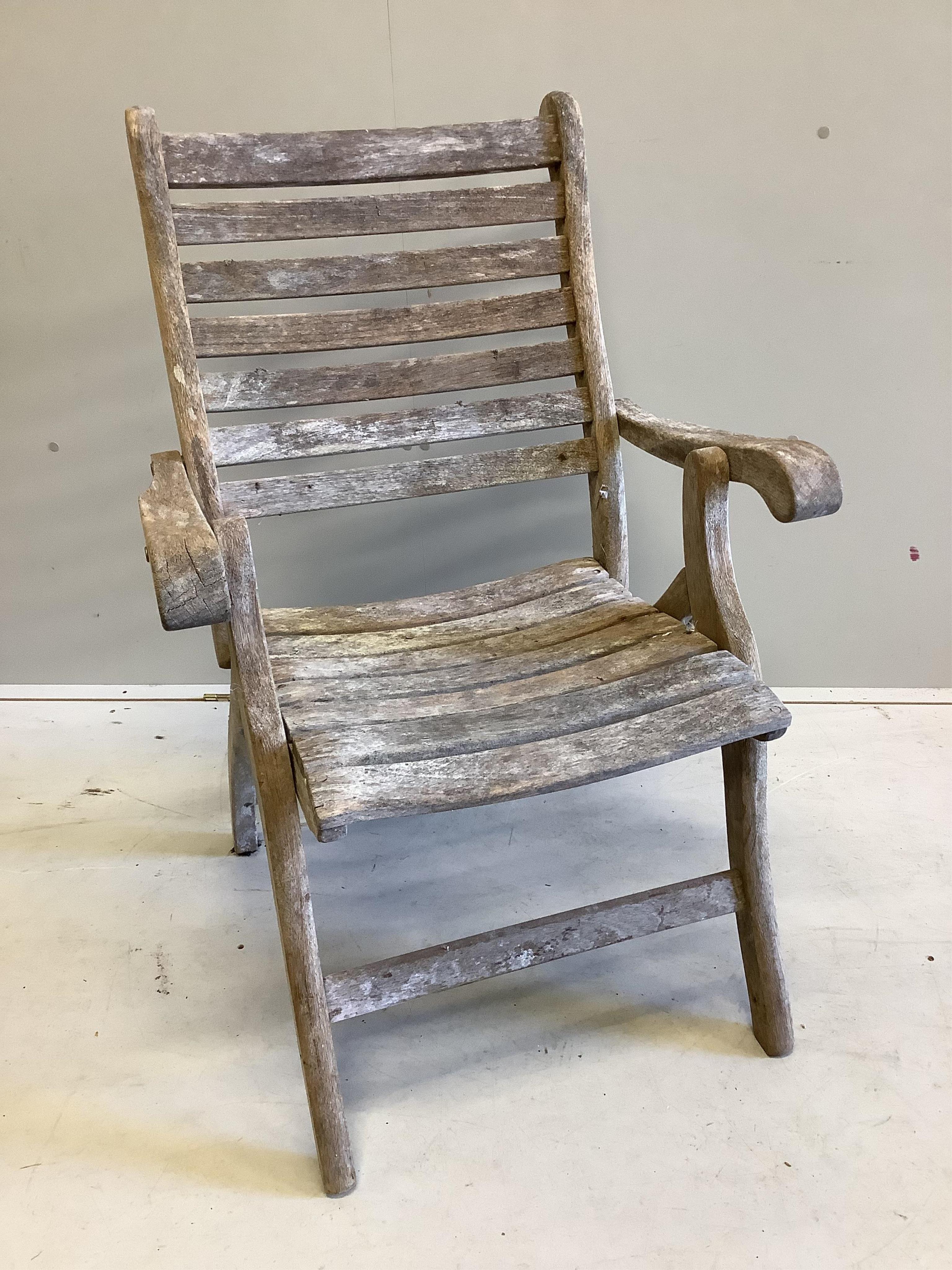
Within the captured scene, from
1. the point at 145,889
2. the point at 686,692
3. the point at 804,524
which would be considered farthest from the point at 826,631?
the point at 145,889

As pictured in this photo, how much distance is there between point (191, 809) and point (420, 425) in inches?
32.1

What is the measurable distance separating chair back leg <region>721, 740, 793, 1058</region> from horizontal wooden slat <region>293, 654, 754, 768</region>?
13 centimetres

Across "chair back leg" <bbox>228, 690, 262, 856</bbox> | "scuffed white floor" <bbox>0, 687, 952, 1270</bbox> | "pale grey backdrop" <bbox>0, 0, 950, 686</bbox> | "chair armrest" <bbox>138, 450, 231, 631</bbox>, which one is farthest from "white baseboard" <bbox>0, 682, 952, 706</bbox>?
"chair armrest" <bbox>138, 450, 231, 631</bbox>

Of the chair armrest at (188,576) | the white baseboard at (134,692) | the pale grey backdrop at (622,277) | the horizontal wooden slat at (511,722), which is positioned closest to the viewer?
the chair armrest at (188,576)

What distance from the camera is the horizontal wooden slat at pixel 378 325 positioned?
4.54ft

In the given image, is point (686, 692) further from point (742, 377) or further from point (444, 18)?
point (444, 18)

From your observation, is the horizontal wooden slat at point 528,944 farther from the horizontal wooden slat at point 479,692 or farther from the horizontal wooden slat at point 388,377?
the horizontal wooden slat at point 388,377

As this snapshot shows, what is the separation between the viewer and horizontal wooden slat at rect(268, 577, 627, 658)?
51.6 inches

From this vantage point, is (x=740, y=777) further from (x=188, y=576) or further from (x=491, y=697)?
(x=188, y=576)

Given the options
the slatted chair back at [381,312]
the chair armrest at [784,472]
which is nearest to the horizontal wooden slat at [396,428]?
the slatted chair back at [381,312]

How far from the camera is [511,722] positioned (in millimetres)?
1081

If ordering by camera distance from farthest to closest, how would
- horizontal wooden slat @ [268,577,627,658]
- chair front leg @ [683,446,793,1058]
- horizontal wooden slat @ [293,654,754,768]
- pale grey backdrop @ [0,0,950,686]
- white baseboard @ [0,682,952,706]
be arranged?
white baseboard @ [0,682,952,706], pale grey backdrop @ [0,0,950,686], horizontal wooden slat @ [268,577,627,658], chair front leg @ [683,446,793,1058], horizontal wooden slat @ [293,654,754,768]

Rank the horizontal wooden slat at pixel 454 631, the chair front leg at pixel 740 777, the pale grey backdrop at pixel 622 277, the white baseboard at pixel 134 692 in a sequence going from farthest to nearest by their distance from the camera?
1. the white baseboard at pixel 134 692
2. the pale grey backdrop at pixel 622 277
3. the horizontal wooden slat at pixel 454 631
4. the chair front leg at pixel 740 777

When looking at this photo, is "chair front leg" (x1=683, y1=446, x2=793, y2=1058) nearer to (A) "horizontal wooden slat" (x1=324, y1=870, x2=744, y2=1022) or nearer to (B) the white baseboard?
(A) "horizontal wooden slat" (x1=324, y1=870, x2=744, y2=1022)
